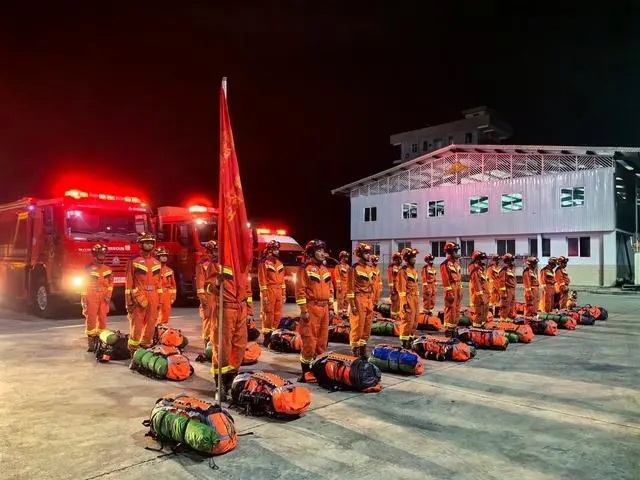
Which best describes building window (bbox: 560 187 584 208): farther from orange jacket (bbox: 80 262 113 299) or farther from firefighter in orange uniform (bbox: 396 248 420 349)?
orange jacket (bbox: 80 262 113 299)

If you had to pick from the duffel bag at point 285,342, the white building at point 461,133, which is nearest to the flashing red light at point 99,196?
the duffel bag at point 285,342

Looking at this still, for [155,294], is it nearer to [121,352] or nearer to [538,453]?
[121,352]

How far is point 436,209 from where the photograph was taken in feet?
118

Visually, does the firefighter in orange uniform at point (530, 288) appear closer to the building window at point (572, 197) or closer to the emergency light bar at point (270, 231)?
the emergency light bar at point (270, 231)

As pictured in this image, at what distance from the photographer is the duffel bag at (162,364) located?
712 cm

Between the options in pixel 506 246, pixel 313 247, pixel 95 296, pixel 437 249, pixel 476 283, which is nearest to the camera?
pixel 313 247

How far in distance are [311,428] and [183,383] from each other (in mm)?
2607

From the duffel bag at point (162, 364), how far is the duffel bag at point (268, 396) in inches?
65.8

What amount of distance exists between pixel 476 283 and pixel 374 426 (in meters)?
6.98

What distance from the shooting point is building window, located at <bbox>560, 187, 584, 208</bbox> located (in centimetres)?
2930

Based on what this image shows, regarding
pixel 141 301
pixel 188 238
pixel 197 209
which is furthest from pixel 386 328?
pixel 197 209

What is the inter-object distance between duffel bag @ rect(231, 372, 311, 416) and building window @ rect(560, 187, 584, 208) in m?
28.4

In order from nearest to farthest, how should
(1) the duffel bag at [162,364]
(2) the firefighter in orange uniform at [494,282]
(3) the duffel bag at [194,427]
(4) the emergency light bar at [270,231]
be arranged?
(3) the duffel bag at [194,427] → (1) the duffel bag at [162,364] → (2) the firefighter in orange uniform at [494,282] → (4) the emergency light bar at [270,231]

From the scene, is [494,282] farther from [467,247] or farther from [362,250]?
[467,247]
